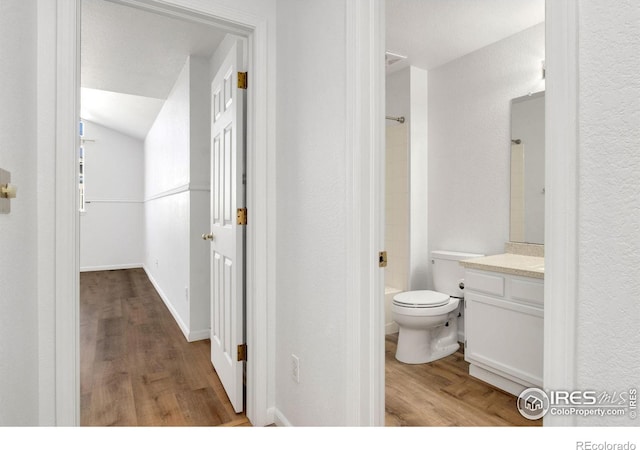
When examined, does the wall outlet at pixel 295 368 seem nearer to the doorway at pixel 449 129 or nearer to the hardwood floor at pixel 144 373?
the hardwood floor at pixel 144 373

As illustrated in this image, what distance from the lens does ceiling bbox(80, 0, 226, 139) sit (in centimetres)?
258

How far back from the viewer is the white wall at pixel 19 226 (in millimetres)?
959

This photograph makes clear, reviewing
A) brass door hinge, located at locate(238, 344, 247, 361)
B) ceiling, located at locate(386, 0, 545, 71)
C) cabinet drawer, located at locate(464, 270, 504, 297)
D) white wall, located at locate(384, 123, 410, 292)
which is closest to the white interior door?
brass door hinge, located at locate(238, 344, 247, 361)

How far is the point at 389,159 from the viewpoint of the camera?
352 cm

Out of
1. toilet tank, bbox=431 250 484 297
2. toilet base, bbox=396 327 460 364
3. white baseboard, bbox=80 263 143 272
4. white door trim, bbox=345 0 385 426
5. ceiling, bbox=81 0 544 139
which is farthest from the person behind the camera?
white baseboard, bbox=80 263 143 272

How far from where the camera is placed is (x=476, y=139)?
9.73 feet

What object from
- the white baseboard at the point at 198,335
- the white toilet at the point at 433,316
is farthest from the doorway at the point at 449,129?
the white baseboard at the point at 198,335

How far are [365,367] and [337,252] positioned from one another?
0.45 metres

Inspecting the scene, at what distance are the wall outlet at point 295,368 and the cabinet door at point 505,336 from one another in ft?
4.37

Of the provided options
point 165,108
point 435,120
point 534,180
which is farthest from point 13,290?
point 165,108

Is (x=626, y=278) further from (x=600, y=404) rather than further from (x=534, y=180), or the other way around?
(x=534, y=180)

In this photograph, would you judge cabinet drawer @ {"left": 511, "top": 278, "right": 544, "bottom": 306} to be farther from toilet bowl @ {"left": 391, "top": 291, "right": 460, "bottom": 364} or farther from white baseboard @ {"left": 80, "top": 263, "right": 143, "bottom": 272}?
white baseboard @ {"left": 80, "top": 263, "right": 143, "bottom": 272}

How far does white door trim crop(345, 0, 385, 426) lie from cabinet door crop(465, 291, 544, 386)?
1.22 metres
